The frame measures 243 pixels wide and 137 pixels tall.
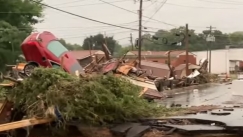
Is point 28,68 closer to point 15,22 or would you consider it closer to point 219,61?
point 15,22

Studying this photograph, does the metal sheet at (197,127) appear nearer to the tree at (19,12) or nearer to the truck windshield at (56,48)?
the truck windshield at (56,48)

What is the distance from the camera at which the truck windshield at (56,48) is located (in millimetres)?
12180

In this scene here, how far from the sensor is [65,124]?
7082 mm

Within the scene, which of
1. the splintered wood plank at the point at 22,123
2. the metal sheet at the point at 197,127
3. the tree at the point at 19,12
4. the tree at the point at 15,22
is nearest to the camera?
the metal sheet at the point at 197,127

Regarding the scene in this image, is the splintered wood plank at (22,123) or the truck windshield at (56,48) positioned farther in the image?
the truck windshield at (56,48)

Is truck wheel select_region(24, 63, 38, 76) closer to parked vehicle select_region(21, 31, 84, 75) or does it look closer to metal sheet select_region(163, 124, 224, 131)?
parked vehicle select_region(21, 31, 84, 75)

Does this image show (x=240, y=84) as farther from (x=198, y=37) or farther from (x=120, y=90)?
(x=198, y=37)

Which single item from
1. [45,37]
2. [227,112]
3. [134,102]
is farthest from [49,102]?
[45,37]

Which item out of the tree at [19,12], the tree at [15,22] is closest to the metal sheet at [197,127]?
the tree at [15,22]

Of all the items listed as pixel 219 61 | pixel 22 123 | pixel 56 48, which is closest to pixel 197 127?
pixel 22 123

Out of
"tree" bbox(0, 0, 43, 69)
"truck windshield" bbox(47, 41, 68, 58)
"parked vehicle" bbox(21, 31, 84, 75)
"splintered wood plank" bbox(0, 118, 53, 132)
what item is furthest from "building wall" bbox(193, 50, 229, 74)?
"splintered wood plank" bbox(0, 118, 53, 132)

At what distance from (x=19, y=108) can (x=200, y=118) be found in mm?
2928

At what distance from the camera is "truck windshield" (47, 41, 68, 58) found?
1218cm

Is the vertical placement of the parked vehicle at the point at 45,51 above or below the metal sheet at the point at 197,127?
above
